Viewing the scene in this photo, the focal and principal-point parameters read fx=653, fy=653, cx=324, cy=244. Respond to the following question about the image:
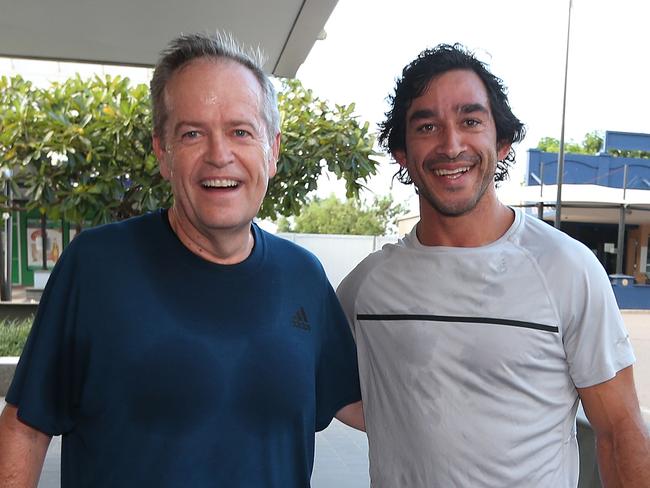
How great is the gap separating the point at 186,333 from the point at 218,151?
0.46 meters

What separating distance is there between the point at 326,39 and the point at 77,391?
3.87m

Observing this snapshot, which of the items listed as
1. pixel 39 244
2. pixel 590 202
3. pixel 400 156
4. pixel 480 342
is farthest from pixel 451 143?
pixel 590 202

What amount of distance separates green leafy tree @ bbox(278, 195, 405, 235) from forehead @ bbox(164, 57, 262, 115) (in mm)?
50920

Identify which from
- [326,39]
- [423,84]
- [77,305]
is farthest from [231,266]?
[326,39]

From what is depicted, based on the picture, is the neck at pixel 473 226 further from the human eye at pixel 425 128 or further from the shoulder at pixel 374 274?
the human eye at pixel 425 128

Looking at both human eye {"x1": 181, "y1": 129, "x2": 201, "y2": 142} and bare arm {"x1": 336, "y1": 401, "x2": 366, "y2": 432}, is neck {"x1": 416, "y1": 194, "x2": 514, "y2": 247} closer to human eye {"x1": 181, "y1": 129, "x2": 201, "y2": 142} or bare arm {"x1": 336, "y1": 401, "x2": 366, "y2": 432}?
bare arm {"x1": 336, "y1": 401, "x2": 366, "y2": 432}

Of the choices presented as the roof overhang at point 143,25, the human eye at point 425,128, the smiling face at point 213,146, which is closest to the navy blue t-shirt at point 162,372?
the smiling face at point 213,146

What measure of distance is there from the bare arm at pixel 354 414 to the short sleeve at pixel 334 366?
0.16 ft

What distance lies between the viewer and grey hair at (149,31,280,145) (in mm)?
1721

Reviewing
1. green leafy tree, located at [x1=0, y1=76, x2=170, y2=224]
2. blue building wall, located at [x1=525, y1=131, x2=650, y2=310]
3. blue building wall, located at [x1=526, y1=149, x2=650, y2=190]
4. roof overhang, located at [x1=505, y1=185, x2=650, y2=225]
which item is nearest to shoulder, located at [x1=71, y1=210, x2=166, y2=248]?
green leafy tree, located at [x1=0, y1=76, x2=170, y2=224]

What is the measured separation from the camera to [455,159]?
1.93 meters

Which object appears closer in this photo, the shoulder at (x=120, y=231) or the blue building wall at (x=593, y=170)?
the shoulder at (x=120, y=231)

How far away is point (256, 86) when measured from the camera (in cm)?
174

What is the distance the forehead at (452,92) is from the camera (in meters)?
1.98
